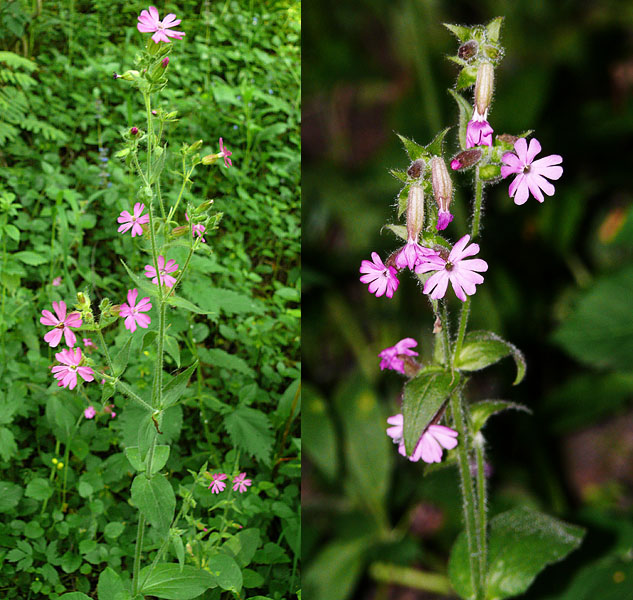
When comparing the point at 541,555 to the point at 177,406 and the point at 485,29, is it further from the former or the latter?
the point at 485,29

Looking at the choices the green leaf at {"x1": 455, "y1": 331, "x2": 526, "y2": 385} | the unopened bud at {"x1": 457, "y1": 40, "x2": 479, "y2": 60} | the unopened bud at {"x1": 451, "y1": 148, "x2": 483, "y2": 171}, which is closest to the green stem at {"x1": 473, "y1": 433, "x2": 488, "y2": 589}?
the green leaf at {"x1": 455, "y1": 331, "x2": 526, "y2": 385}

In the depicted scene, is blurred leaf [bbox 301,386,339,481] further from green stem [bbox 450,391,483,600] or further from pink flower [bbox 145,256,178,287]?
pink flower [bbox 145,256,178,287]

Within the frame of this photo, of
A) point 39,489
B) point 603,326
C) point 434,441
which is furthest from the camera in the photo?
point 603,326

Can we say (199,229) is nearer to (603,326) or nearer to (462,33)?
(462,33)

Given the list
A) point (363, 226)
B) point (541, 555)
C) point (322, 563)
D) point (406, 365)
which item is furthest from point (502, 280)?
point (406, 365)

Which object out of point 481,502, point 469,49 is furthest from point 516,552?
point 469,49

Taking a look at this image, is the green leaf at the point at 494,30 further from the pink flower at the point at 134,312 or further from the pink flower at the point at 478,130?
the pink flower at the point at 134,312

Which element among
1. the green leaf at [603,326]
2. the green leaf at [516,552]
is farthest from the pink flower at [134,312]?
the green leaf at [603,326]
